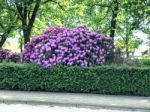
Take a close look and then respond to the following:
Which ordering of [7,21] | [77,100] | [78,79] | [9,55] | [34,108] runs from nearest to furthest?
[34,108]
[77,100]
[78,79]
[9,55]
[7,21]

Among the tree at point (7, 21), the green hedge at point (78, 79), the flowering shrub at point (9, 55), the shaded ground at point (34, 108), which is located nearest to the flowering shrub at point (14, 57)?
the flowering shrub at point (9, 55)

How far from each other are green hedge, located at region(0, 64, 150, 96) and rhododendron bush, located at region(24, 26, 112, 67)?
1.81 feet

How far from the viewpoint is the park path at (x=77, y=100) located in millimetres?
13500

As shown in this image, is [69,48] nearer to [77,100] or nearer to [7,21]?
[77,100]

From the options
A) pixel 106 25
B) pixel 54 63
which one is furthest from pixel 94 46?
pixel 106 25

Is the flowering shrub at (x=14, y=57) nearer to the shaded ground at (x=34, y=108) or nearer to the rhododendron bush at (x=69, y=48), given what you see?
the rhododendron bush at (x=69, y=48)

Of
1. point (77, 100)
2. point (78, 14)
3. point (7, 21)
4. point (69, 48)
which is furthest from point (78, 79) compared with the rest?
point (78, 14)

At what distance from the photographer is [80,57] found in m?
17.3

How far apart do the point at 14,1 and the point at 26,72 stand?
11.2m

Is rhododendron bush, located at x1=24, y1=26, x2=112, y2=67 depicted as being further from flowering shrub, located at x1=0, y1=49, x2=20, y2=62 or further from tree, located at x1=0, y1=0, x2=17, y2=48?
tree, located at x1=0, y1=0, x2=17, y2=48

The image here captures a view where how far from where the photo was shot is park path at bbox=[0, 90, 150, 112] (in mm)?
13500

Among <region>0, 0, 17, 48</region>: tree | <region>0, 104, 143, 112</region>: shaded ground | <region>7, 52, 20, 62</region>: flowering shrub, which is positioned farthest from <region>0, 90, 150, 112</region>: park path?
<region>0, 0, 17, 48</region>: tree

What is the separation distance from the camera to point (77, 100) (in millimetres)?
14336

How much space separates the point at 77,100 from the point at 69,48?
155 inches
